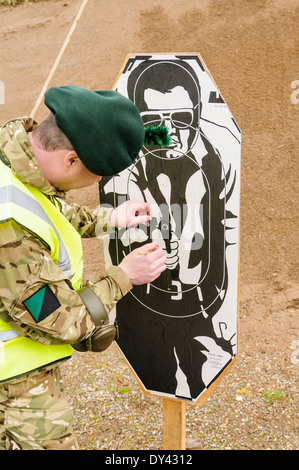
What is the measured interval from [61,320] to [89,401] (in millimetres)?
1851

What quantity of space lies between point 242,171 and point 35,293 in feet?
11.3

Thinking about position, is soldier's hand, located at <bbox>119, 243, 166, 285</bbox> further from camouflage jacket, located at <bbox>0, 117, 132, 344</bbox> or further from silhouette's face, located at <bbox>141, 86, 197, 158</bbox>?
silhouette's face, located at <bbox>141, 86, 197, 158</bbox>

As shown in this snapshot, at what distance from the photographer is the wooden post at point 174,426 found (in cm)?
191

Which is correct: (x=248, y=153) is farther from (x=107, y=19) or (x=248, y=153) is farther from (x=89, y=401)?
(x=107, y=19)

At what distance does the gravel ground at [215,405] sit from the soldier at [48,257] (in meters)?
1.26

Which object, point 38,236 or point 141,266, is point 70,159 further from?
point 141,266

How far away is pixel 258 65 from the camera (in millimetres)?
4812

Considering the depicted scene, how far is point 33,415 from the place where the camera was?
1315 millimetres

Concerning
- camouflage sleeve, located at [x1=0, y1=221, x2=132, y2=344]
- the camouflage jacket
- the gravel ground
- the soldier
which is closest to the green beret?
the soldier

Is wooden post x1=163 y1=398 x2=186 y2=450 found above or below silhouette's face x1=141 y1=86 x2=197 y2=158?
below

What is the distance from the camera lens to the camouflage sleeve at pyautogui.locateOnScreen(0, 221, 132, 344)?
3.66 ft

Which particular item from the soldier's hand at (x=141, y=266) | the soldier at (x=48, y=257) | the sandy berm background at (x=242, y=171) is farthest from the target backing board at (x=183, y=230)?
the sandy berm background at (x=242, y=171)

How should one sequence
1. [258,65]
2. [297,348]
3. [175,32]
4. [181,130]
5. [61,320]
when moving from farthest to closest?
[175,32] → [258,65] → [297,348] → [181,130] → [61,320]

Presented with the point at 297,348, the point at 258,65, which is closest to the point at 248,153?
the point at 258,65
